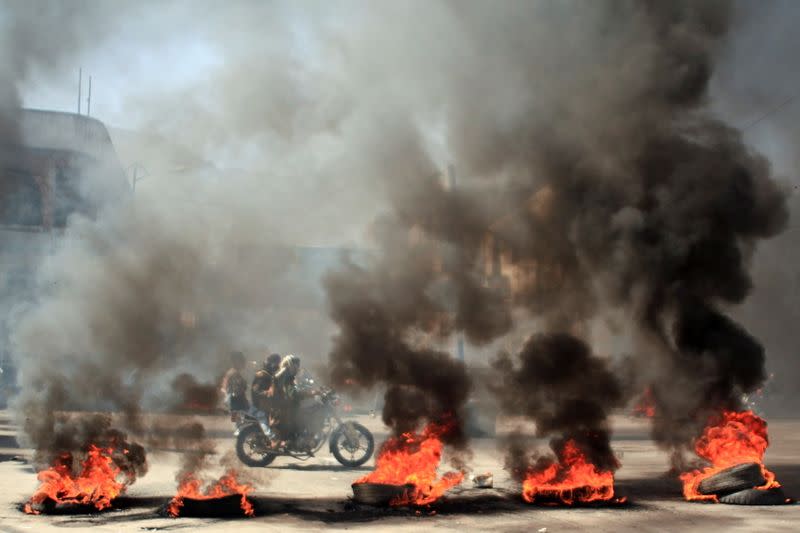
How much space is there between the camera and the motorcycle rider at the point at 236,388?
13.2 m

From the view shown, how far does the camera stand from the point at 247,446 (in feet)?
41.9

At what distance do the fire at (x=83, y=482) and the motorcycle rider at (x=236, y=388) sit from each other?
399 centimetres

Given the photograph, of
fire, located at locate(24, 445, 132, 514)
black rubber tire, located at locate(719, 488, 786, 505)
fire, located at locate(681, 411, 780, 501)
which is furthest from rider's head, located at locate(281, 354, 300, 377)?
black rubber tire, located at locate(719, 488, 786, 505)

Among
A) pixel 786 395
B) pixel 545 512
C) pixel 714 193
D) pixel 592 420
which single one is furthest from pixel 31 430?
pixel 786 395

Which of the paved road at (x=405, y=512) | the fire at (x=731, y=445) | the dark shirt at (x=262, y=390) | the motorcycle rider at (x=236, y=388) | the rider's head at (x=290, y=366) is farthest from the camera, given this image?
the motorcycle rider at (x=236, y=388)

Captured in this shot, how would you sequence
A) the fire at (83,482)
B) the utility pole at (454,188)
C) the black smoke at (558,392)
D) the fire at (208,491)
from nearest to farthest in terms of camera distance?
the fire at (208,491) → the fire at (83,482) → the black smoke at (558,392) → the utility pole at (454,188)

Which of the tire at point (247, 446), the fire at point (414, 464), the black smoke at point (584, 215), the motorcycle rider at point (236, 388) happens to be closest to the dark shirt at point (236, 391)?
the motorcycle rider at point (236, 388)

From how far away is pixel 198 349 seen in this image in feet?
36.8

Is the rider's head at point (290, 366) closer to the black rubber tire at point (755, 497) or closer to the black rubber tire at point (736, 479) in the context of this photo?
the black rubber tire at point (736, 479)

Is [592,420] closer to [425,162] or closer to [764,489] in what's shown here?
[764,489]

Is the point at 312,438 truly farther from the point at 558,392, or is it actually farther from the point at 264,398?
the point at 558,392

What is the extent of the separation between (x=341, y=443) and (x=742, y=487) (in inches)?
242

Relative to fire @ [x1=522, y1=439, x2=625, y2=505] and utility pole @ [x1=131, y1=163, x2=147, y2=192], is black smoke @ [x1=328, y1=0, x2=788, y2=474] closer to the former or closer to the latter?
fire @ [x1=522, y1=439, x2=625, y2=505]

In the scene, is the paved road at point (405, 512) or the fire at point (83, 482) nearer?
the paved road at point (405, 512)
